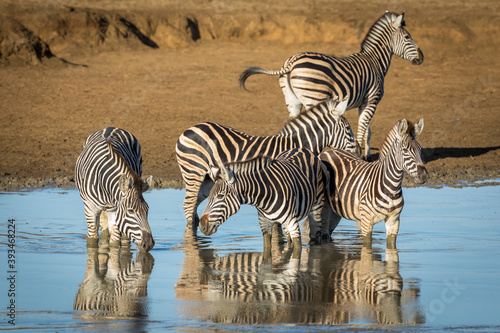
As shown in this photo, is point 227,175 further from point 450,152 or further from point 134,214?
point 450,152

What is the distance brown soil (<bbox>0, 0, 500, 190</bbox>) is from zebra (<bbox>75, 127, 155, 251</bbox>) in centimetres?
386

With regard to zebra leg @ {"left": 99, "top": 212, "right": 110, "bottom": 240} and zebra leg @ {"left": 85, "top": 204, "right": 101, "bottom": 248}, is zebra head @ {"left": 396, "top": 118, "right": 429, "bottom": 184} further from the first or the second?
zebra leg @ {"left": 99, "top": 212, "right": 110, "bottom": 240}

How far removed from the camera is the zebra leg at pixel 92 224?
31.7 ft

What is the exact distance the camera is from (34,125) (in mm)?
18359

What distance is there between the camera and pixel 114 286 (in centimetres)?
797

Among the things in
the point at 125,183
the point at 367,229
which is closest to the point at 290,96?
the point at 367,229

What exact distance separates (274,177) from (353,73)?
6626 mm

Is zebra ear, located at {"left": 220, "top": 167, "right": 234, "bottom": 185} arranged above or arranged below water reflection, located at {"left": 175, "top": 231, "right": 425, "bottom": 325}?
above

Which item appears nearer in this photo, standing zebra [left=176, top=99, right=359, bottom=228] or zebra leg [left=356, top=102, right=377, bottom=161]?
standing zebra [left=176, top=99, right=359, bottom=228]

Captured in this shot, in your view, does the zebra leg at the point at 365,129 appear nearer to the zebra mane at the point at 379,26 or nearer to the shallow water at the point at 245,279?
the zebra mane at the point at 379,26

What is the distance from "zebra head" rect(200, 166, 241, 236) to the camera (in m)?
8.71

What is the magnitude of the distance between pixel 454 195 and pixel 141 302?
7448 millimetres

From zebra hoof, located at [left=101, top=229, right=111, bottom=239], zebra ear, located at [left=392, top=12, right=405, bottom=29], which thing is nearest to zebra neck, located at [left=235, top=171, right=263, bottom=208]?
zebra hoof, located at [left=101, top=229, right=111, bottom=239]

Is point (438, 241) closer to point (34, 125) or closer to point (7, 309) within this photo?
point (7, 309)
